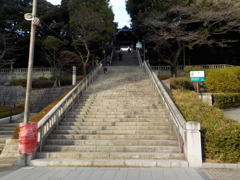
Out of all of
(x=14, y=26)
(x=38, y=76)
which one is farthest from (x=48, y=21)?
(x=38, y=76)

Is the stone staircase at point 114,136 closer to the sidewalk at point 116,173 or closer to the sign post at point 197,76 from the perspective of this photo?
the sidewalk at point 116,173

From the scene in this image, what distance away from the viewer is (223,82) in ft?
50.5

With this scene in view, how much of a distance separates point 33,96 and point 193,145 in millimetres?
15971

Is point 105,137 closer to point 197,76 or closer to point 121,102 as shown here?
point 121,102

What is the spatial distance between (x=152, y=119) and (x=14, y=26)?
2547 centimetres

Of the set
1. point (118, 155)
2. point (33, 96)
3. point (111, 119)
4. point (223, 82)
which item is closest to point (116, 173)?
point (118, 155)

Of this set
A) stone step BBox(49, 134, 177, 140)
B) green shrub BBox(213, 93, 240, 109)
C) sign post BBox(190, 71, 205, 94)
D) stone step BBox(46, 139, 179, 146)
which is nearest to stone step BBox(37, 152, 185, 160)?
stone step BBox(46, 139, 179, 146)

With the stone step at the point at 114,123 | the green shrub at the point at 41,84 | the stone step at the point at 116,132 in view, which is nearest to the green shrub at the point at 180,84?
the stone step at the point at 114,123

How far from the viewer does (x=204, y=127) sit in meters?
6.67

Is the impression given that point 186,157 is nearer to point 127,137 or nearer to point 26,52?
point 127,137

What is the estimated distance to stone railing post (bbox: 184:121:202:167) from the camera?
6125 mm

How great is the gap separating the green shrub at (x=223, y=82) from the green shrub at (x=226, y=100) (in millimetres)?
769

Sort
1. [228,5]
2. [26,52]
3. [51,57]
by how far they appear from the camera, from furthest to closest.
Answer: [26,52], [51,57], [228,5]

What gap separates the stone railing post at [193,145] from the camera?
6.12 metres
